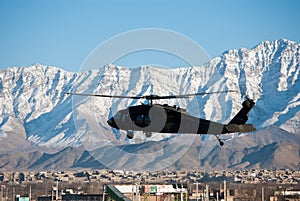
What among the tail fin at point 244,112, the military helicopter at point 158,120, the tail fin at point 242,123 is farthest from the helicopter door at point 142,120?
the tail fin at point 244,112

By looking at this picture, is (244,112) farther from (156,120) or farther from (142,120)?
(142,120)

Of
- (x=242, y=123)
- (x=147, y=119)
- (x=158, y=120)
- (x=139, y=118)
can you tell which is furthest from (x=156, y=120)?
(x=242, y=123)

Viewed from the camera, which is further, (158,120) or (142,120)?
(158,120)

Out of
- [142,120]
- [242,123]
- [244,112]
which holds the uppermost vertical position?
[244,112]

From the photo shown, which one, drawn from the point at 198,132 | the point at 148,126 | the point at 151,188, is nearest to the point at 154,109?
the point at 148,126

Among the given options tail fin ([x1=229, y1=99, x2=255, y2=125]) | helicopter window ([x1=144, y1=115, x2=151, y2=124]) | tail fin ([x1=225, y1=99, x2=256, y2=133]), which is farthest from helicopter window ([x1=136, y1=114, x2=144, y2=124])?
tail fin ([x1=229, y1=99, x2=255, y2=125])

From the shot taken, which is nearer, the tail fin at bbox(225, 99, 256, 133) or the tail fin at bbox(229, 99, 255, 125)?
the tail fin at bbox(225, 99, 256, 133)

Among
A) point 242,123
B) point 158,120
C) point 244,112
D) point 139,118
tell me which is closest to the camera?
point 139,118

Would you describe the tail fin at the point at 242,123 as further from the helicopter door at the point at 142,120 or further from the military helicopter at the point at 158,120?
the helicopter door at the point at 142,120

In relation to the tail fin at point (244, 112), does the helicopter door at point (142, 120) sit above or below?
below

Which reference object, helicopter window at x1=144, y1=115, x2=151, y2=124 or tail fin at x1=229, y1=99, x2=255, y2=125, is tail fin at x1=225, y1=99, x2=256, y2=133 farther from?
helicopter window at x1=144, y1=115, x2=151, y2=124

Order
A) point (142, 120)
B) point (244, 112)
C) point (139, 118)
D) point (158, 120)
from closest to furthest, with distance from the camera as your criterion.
A: point (142, 120) → point (139, 118) → point (158, 120) → point (244, 112)
